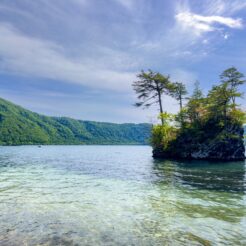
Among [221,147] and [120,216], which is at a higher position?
[221,147]

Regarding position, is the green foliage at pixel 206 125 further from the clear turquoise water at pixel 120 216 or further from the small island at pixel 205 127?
the clear turquoise water at pixel 120 216

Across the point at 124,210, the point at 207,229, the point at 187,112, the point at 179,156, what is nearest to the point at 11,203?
the point at 124,210

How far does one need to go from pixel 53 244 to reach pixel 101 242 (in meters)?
1.46

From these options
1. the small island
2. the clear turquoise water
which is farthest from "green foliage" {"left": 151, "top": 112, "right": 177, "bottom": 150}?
the clear turquoise water

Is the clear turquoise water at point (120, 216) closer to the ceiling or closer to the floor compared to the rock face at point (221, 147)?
closer to the floor

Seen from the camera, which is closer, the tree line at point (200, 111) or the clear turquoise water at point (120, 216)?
the clear turquoise water at point (120, 216)

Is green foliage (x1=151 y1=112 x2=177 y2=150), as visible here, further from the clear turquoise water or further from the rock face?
the clear turquoise water

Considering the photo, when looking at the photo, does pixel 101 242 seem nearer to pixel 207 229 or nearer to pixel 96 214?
pixel 96 214

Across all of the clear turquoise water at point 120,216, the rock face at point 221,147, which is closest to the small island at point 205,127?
the rock face at point 221,147

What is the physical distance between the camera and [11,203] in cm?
1269

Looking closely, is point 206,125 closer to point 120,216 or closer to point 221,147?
point 221,147

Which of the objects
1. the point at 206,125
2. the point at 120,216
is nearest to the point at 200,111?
the point at 206,125

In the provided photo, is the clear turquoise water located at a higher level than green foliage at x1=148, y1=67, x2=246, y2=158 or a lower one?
lower

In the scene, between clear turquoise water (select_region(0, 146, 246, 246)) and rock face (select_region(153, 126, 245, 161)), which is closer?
clear turquoise water (select_region(0, 146, 246, 246))
